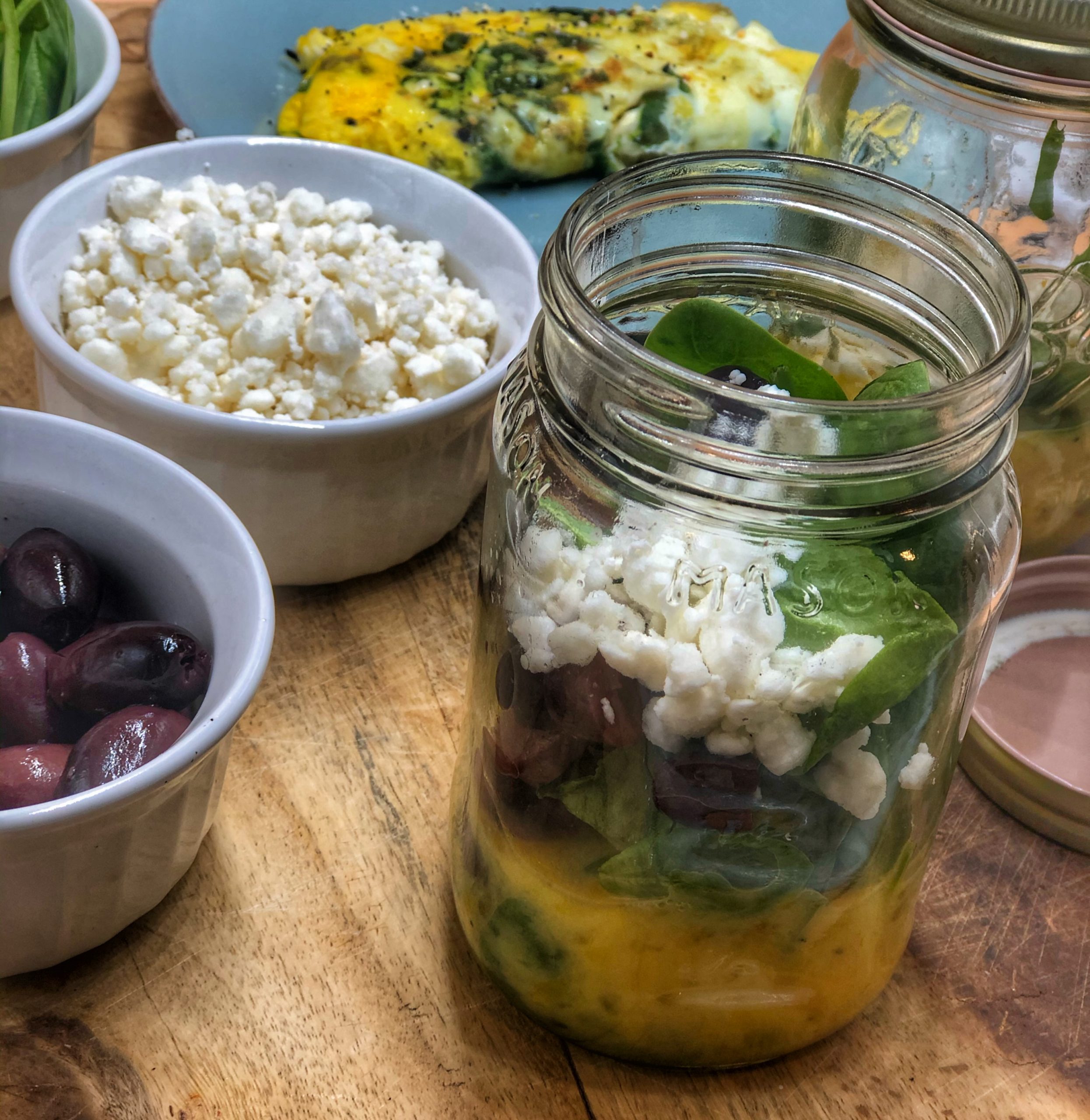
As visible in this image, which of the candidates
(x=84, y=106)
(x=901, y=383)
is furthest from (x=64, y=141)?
(x=901, y=383)

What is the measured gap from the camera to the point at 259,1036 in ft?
1.72

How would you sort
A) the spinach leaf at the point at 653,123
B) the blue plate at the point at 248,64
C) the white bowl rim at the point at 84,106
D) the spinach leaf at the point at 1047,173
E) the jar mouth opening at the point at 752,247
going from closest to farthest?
the jar mouth opening at the point at 752,247
the spinach leaf at the point at 1047,173
the white bowl rim at the point at 84,106
the blue plate at the point at 248,64
the spinach leaf at the point at 653,123

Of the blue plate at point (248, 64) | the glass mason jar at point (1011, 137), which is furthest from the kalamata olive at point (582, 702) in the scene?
the blue plate at point (248, 64)

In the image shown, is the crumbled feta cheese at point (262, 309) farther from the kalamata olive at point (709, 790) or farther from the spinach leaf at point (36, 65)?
the kalamata olive at point (709, 790)

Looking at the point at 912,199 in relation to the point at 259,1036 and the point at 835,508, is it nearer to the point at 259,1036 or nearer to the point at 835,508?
the point at 835,508

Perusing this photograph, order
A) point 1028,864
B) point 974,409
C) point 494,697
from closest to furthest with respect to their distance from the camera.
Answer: point 974,409 → point 494,697 → point 1028,864

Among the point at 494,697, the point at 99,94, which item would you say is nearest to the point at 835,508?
the point at 494,697

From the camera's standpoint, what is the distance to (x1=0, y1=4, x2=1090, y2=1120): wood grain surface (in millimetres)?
513

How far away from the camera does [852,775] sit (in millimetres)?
435

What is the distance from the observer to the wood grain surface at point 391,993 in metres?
0.51

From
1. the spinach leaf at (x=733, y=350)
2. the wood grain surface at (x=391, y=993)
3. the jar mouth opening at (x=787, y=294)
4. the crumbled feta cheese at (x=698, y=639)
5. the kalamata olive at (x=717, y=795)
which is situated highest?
the jar mouth opening at (x=787, y=294)

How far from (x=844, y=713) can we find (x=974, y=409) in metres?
0.10

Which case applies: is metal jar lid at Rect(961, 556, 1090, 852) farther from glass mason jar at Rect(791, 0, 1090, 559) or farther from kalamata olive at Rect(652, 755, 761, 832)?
kalamata olive at Rect(652, 755, 761, 832)

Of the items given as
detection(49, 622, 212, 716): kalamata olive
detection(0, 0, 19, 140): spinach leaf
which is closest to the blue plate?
detection(0, 0, 19, 140): spinach leaf
